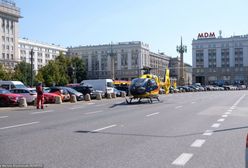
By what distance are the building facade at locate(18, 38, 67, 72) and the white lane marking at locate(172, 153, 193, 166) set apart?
5440 inches

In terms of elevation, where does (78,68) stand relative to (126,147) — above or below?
→ above

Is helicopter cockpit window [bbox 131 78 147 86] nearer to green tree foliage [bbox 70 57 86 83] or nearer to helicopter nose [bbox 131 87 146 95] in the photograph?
helicopter nose [bbox 131 87 146 95]

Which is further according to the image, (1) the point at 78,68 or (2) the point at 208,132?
(1) the point at 78,68

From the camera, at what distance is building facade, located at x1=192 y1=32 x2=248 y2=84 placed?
150m

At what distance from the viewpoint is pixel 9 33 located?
128875mm

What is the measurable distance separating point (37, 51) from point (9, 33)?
2470cm

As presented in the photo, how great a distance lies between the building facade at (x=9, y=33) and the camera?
12394cm

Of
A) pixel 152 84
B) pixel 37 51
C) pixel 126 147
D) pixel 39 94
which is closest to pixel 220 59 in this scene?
pixel 37 51

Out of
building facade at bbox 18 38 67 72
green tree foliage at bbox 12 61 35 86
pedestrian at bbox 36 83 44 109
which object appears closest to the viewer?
pedestrian at bbox 36 83 44 109

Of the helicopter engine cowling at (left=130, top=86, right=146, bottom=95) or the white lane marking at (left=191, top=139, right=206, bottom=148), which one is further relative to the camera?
the helicopter engine cowling at (left=130, top=86, right=146, bottom=95)

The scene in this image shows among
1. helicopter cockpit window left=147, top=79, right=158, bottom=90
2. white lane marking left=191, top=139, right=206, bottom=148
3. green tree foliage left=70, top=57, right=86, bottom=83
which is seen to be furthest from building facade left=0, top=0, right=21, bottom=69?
white lane marking left=191, top=139, right=206, bottom=148

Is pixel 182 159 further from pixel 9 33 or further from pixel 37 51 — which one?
pixel 37 51

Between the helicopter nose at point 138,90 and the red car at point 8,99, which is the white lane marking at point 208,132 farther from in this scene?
the helicopter nose at point 138,90

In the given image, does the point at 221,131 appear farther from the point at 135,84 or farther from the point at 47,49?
the point at 47,49
